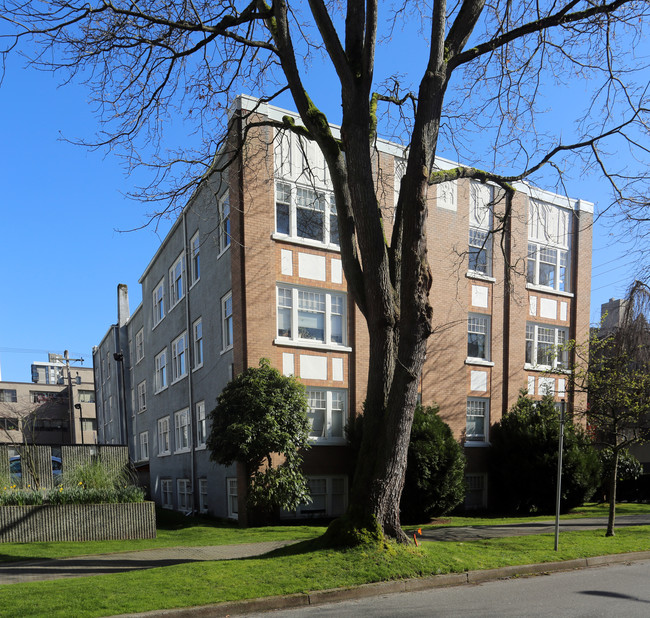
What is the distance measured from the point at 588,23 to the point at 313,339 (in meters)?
10.8

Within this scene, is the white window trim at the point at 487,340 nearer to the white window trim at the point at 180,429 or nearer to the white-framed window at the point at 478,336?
the white-framed window at the point at 478,336

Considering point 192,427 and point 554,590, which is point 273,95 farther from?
point 192,427

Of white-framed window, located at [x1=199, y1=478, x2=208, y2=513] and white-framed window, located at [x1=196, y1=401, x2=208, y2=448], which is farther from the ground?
white-framed window, located at [x1=196, y1=401, x2=208, y2=448]

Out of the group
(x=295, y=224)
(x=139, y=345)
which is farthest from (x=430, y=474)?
(x=139, y=345)

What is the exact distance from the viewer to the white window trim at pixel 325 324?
1747 cm

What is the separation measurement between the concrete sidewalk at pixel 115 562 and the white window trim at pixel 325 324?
21.0 feet

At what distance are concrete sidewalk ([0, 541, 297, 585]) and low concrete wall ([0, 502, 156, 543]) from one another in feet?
5.74

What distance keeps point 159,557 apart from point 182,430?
1331cm

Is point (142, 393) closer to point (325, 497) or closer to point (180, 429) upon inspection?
point (180, 429)

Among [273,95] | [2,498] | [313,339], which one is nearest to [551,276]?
[313,339]

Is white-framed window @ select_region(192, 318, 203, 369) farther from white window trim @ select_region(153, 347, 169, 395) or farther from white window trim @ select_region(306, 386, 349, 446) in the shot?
white window trim @ select_region(306, 386, 349, 446)

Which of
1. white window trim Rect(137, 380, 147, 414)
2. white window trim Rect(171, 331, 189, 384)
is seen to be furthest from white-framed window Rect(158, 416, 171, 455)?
white window trim Rect(137, 380, 147, 414)

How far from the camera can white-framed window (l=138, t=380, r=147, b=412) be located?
104 ft

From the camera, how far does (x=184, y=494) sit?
2341 cm
